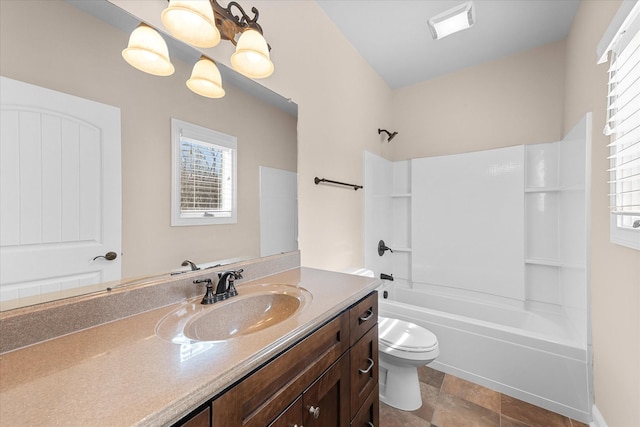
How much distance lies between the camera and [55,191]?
0.74 metres

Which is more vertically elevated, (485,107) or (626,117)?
(485,107)

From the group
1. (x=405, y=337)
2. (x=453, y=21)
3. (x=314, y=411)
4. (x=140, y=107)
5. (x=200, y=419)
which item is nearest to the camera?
(x=200, y=419)

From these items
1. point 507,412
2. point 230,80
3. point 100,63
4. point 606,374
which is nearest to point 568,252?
point 606,374

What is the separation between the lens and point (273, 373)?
26.5 inches

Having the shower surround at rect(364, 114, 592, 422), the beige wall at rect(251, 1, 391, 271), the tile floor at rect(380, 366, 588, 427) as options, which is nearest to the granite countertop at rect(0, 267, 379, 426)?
the beige wall at rect(251, 1, 391, 271)

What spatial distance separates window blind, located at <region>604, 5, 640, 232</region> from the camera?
3.37ft

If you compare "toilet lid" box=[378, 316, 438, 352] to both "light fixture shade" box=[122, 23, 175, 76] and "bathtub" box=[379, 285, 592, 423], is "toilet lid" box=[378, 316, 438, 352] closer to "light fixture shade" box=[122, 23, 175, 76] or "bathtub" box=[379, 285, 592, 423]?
"bathtub" box=[379, 285, 592, 423]

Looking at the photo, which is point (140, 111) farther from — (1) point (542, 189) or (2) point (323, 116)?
(1) point (542, 189)

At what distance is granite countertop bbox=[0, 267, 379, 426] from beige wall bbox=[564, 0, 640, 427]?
1420 mm

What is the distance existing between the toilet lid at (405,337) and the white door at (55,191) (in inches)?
60.6

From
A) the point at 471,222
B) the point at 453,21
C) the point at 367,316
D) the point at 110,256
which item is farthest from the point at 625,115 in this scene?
the point at 110,256

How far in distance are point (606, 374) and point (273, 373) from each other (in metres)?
1.83

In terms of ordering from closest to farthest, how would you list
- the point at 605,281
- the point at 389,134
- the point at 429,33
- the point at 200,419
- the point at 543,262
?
the point at 200,419
the point at 605,281
the point at 429,33
the point at 543,262
the point at 389,134

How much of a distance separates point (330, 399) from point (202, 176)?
1.02 m
